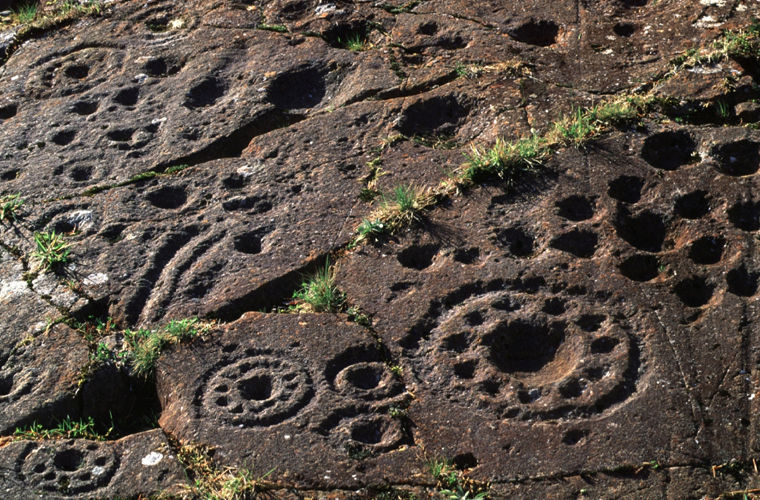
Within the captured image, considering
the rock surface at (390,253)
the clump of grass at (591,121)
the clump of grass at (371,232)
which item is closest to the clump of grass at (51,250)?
the rock surface at (390,253)

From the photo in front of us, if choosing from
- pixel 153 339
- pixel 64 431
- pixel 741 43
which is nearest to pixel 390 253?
pixel 153 339

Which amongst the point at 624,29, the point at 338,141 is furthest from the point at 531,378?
the point at 624,29

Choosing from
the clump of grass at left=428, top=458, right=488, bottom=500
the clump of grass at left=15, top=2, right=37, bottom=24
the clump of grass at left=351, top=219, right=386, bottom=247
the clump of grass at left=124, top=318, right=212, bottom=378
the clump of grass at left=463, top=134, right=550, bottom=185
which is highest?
the clump of grass at left=15, top=2, right=37, bottom=24

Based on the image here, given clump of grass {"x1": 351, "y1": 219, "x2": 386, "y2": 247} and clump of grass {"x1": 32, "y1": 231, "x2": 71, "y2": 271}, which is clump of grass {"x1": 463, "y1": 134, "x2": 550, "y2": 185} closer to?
clump of grass {"x1": 351, "y1": 219, "x2": 386, "y2": 247}

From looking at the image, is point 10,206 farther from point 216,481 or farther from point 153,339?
point 216,481

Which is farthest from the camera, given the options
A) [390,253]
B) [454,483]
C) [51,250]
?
[51,250]

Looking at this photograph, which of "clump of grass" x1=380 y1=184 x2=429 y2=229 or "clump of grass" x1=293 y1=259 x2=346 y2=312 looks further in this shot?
"clump of grass" x1=380 y1=184 x2=429 y2=229

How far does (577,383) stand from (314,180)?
4.54 feet

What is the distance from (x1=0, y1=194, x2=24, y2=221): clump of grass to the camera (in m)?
3.85

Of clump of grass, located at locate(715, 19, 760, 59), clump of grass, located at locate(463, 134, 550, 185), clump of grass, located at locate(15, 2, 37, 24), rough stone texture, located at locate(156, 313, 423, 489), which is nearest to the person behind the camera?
rough stone texture, located at locate(156, 313, 423, 489)

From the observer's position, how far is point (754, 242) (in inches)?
126

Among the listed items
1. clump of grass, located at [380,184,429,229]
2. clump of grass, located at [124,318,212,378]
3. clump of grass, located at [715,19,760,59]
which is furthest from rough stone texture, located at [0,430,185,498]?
clump of grass, located at [715,19,760,59]

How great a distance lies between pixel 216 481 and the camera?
2.73 meters

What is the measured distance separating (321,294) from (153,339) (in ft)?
1.83
